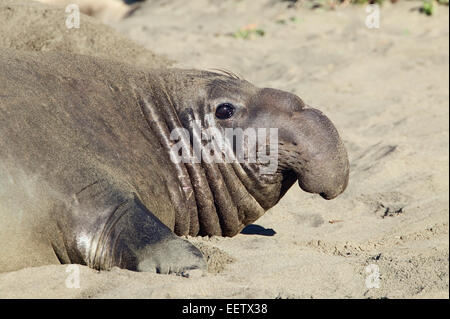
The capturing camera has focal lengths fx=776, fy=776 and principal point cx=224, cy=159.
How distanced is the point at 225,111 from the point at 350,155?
6.90ft

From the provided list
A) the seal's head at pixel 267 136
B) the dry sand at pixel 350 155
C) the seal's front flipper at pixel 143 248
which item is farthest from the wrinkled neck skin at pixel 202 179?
the seal's front flipper at pixel 143 248

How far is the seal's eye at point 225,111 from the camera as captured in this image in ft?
14.0

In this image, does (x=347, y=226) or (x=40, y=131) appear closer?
(x=40, y=131)

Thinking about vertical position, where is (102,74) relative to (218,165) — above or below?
above

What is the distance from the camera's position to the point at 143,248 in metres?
3.33

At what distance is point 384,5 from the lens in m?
10.2

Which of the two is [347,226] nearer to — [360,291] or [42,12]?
[360,291]

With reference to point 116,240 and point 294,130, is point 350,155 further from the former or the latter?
point 116,240

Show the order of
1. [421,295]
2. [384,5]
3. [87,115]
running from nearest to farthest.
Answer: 1. [421,295]
2. [87,115]
3. [384,5]

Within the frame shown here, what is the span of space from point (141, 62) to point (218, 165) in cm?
183

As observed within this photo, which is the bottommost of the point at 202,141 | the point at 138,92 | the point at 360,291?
the point at 360,291

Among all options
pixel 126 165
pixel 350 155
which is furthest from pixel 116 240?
pixel 350 155

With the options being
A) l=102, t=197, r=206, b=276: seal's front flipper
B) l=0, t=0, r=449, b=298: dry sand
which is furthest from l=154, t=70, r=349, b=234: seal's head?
l=102, t=197, r=206, b=276: seal's front flipper

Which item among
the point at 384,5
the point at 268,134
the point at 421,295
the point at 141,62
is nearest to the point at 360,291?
the point at 421,295
